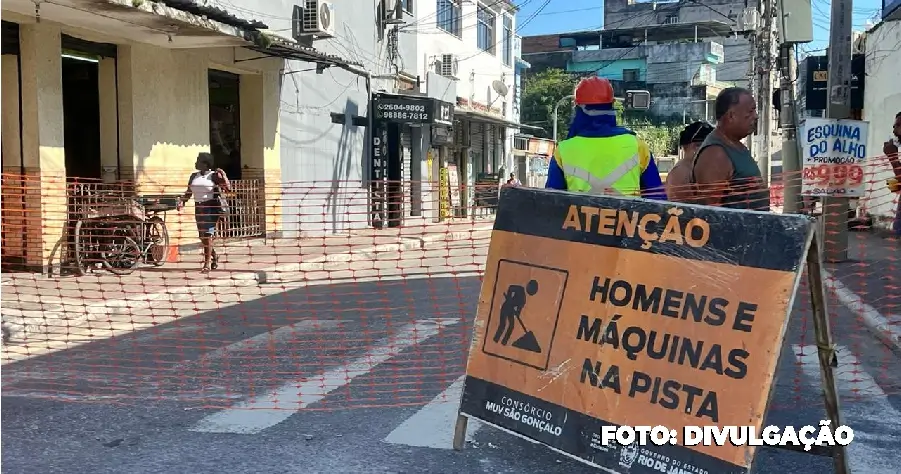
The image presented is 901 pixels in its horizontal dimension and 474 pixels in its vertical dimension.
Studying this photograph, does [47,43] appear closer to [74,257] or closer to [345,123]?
[74,257]

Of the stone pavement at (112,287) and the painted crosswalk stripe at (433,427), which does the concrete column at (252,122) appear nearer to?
the stone pavement at (112,287)

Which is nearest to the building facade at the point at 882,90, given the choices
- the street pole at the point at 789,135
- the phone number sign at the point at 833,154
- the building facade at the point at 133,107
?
the street pole at the point at 789,135

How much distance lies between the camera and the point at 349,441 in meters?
4.30

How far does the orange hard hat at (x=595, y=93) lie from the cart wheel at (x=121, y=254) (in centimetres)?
884

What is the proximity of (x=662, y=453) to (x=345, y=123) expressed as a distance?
18.6 meters

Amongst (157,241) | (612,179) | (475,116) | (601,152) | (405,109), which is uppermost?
(475,116)

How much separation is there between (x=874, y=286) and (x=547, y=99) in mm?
50682

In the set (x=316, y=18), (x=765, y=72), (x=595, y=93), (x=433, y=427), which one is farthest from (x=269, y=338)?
(x=765, y=72)

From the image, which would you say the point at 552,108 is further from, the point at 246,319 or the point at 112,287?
the point at 246,319

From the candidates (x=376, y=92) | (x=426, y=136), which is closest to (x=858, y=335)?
(x=376, y=92)

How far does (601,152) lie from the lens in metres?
4.20

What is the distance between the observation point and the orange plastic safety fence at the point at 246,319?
5547mm

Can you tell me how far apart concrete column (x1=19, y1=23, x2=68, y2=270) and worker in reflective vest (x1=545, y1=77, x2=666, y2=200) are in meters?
8.85

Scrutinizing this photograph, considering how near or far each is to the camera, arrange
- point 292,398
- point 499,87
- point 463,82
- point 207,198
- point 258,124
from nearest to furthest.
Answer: point 292,398 → point 207,198 → point 258,124 → point 463,82 → point 499,87
